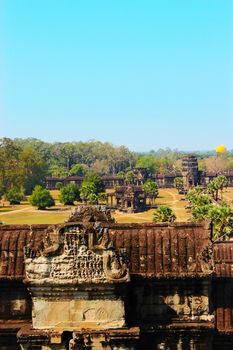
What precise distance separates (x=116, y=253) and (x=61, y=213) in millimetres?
80846

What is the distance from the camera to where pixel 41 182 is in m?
135

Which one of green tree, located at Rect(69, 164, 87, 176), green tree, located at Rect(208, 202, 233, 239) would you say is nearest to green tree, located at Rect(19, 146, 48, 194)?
green tree, located at Rect(69, 164, 87, 176)

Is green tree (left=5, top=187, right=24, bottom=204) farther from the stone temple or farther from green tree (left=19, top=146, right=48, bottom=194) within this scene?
the stone temple

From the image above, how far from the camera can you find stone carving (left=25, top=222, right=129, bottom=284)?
13.2 metres

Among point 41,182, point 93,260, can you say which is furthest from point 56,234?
point 41,182

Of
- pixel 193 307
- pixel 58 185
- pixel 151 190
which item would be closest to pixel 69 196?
pixel 151 190

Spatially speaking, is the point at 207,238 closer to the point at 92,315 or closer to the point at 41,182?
the point at 92,315

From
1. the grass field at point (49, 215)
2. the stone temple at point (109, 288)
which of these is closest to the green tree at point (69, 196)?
the grass field at point (49, 215)

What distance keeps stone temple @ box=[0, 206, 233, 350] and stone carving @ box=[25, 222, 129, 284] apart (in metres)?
0.03

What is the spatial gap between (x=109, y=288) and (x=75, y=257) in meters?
1.26

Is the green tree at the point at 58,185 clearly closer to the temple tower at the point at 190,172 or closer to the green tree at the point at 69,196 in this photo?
the temple tower at the point at 190,172

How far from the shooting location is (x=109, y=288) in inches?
521

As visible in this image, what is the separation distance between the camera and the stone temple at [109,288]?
13.2m

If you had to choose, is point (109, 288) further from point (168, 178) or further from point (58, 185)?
point (168, 178)
